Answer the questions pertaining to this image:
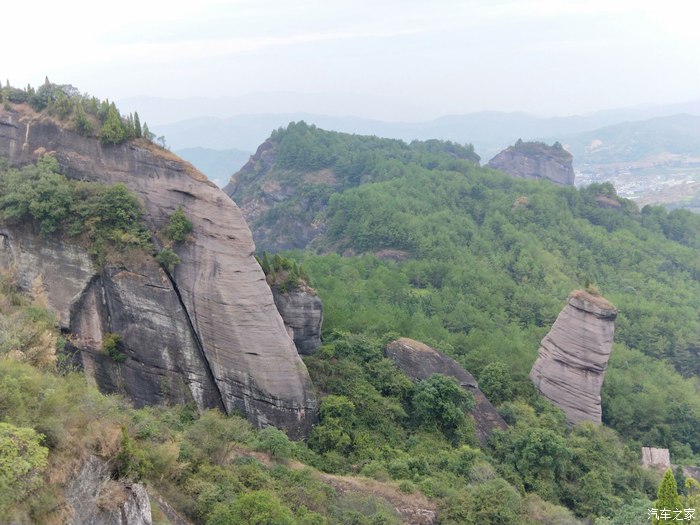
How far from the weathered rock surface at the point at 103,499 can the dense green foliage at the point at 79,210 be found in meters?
12.0

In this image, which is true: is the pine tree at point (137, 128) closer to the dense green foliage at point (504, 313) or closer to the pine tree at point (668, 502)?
the dense green foliage at point (504, 313)

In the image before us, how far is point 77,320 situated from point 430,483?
14848 mm

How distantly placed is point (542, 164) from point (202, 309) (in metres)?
79.5

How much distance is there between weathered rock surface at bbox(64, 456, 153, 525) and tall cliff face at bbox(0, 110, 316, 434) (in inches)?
394

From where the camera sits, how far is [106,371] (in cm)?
2155

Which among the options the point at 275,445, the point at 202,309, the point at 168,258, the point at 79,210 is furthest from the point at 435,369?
the point at 79,210

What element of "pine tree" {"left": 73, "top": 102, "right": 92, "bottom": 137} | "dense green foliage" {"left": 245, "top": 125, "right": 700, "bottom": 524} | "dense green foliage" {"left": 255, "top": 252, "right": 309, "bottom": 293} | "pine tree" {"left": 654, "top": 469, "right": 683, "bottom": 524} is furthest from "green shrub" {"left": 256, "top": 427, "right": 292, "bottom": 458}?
"pine tree" {"left": 73, "top": 102, "right": 92, "bottom": 137}

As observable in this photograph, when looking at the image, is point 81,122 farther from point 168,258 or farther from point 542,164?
point 542,164

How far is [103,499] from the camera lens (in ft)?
33.8

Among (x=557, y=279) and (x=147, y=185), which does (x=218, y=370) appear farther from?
(x=557, y=279)

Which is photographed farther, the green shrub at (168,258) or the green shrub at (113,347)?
the green shrub at (113,347)

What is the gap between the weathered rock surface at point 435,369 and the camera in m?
24.5

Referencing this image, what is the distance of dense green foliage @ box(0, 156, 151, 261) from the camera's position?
21141 mm

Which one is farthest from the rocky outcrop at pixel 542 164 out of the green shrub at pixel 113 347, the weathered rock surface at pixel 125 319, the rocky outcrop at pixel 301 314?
the green shrub at pixel 113 347
